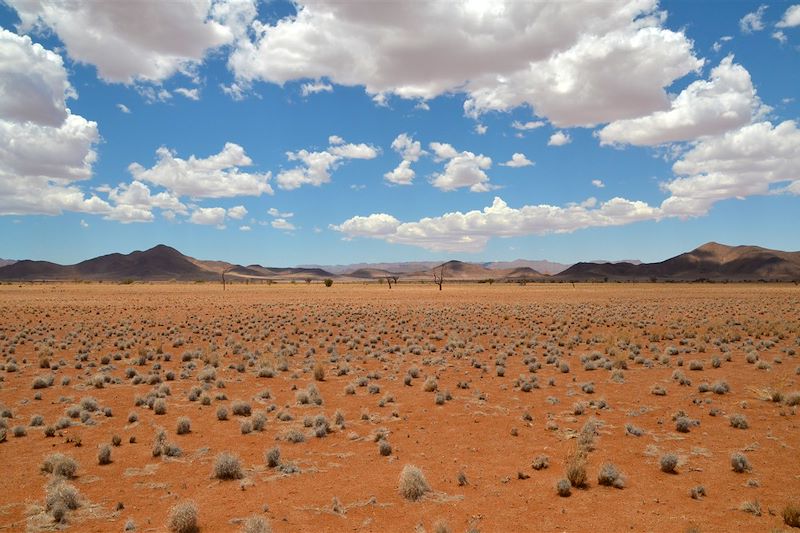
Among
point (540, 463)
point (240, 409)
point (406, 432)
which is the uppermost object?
point (240, 409)

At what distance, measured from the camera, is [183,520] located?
8.44 metres

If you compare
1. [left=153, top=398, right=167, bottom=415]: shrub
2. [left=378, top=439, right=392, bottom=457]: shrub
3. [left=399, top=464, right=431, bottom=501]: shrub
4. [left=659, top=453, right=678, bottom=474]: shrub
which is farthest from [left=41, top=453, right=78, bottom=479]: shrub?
[left=659, top=453, right=678, bottom=474]: shrub

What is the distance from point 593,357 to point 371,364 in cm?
1025

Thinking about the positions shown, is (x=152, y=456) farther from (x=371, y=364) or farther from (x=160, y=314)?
(x=160, y=314)

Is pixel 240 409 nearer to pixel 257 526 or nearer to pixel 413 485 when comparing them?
pixel 413 485

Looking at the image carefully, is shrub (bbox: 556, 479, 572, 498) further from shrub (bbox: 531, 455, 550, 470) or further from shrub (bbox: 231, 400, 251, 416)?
shrub (bbox: 231, 400, 251, 416)

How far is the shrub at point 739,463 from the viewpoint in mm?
10797

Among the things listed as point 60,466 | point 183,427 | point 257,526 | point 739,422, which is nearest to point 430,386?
point 183,427

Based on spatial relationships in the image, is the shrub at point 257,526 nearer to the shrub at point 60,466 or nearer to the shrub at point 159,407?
the shrub at point 60,466

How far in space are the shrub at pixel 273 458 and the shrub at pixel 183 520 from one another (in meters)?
2.95

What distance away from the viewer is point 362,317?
140ft

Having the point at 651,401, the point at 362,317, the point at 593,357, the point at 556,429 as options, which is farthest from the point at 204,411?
the point at 362,317

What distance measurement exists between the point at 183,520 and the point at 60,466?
4.19 m

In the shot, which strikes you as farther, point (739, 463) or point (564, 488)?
point (739, 463)
